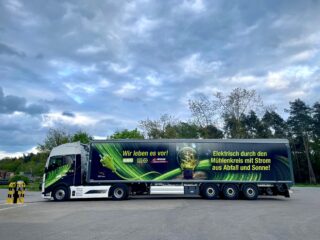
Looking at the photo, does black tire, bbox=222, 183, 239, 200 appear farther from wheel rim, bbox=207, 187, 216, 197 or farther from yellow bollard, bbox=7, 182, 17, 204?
yellow bollard, bbox=7, 182, 17, 204

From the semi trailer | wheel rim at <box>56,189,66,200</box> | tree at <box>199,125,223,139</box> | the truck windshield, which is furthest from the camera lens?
tree at <box>199,125,223,139</box>

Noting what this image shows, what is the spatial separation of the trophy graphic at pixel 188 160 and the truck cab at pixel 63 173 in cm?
622

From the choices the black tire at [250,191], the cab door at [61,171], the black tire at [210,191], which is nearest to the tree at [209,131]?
the black tire at [250,191]

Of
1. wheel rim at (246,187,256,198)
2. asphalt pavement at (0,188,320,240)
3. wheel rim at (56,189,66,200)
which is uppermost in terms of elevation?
wheel rim at (56,189,66,200)

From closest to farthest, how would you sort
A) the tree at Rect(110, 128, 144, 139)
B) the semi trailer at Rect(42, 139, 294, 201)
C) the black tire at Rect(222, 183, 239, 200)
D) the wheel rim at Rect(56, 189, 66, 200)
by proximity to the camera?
the wheel rim at Rect(56, 189, 66, 200)
the semi trailer at Rect(42, 139, 294, 201)
the black tire at Rect(222, 183, 239, 200)
the tree at Rect(110, 128, 144, 139)

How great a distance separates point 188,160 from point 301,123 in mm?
54049

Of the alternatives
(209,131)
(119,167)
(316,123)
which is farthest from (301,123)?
(119,167)

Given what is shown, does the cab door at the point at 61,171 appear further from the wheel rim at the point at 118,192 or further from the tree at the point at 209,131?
the tree at the point at 209,131

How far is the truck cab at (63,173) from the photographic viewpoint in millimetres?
19953

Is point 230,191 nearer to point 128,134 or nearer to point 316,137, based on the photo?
point 128,134

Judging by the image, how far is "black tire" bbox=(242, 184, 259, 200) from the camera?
20219mm

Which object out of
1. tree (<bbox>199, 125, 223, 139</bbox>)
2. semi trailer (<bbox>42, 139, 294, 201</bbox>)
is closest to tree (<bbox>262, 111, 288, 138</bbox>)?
tree (<bbox>199, 125, 223, 139</bbox>)

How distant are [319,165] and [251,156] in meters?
51.3

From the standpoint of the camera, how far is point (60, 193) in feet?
65.6
